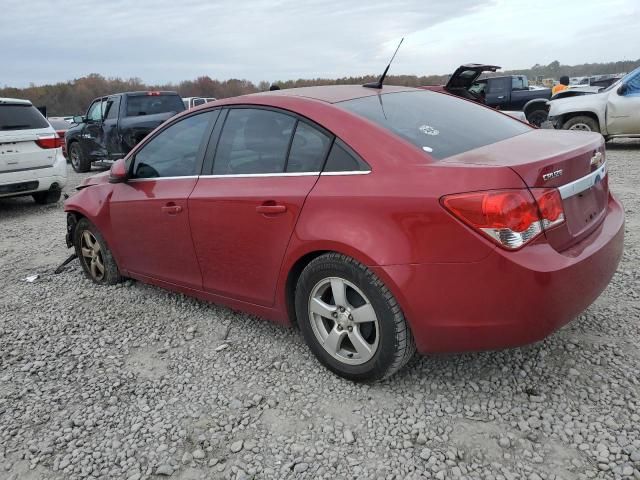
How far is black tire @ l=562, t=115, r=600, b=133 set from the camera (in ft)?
34.7

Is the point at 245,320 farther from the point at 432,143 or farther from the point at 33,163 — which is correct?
the point at 33,163

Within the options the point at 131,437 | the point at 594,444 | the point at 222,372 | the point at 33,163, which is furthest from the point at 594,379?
the point at 33,163

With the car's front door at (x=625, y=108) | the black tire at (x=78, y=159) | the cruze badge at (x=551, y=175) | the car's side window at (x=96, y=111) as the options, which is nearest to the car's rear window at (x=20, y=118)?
the car's side window at (x=96, y=111)

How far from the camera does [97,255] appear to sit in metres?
4.61

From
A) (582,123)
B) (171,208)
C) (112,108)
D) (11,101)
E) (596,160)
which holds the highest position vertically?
(11,101)

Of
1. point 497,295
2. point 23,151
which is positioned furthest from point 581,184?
point 23,151

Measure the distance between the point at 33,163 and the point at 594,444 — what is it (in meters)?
8.08

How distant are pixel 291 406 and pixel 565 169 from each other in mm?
1753

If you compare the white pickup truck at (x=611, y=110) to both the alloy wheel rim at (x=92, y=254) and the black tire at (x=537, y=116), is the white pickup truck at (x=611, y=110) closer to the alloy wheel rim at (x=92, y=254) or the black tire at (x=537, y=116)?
the black tire at (x=537, y=116)

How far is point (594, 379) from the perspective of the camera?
8.87 ft

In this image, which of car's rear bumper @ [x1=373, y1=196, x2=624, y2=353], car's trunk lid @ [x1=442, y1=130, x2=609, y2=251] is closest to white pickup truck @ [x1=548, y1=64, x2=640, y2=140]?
car's trunk lid @ [x1=442, y1=130, x2=609, y2=251]

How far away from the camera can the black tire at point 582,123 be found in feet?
34.7

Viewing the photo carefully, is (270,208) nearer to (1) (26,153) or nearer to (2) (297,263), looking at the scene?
(2) (297,263)

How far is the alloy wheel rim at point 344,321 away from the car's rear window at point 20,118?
6833 mm
